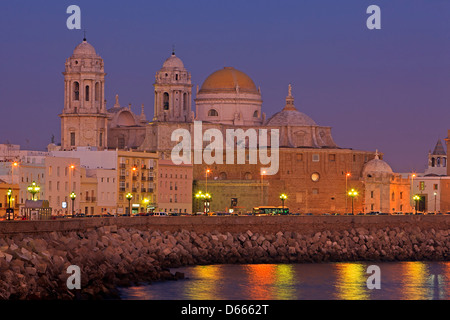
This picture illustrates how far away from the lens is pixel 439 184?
138 m

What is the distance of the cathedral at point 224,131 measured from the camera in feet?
392

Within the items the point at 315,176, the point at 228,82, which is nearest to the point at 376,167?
the point at 315,176

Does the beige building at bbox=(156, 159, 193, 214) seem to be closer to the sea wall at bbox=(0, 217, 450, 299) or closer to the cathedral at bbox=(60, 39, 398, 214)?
the cathedral at bbox=(60, 39, 398, 214)

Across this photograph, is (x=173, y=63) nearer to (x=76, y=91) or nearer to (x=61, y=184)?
(x=76, y=91)

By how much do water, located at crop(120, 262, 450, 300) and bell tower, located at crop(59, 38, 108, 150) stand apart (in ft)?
164

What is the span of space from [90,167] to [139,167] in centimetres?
460

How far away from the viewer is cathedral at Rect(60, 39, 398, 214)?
120 meters

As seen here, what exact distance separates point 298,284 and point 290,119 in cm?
7062

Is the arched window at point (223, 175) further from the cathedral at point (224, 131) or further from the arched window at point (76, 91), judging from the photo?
the arched window at point (76, 91)

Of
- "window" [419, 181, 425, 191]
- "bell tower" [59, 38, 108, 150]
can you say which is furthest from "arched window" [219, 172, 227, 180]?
"window" [419, 181, 425, 191]

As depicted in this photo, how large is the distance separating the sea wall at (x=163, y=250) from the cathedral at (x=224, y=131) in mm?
37227

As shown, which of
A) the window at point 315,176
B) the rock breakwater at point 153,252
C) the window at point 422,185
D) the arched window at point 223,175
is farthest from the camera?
the window at point 422,185

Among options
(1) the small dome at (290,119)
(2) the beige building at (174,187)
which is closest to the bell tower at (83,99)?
(2) the beige building at (174,187)

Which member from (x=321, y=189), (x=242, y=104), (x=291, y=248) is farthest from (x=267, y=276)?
(x=242, y=104)
